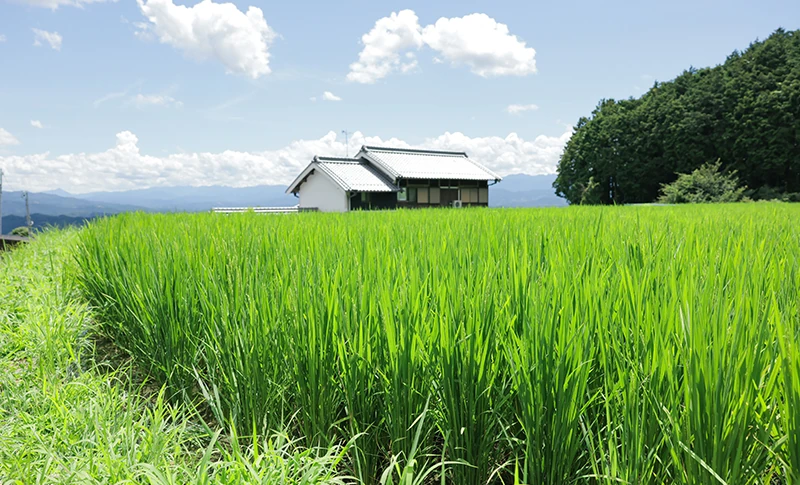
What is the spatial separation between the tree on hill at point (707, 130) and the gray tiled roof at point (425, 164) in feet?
26.6

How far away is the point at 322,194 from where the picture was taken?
82.8ft

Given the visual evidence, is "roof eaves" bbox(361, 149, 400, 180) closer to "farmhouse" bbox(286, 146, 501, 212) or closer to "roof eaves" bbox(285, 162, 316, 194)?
"farmhouse" bbox(286, 146, 501, 212)

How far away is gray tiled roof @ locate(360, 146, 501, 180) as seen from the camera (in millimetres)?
24859

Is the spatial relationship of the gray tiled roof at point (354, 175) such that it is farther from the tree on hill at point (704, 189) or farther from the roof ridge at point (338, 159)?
the tree on hill at point (704, 189)

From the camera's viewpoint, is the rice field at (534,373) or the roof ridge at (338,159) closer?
the rice field at (534,373)

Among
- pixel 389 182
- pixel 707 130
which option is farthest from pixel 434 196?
pixel 707 130

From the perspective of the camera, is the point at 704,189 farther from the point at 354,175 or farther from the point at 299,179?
the point at 299,179

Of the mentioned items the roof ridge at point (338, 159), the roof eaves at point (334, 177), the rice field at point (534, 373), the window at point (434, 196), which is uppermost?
the roof ridge at point (338, 159)

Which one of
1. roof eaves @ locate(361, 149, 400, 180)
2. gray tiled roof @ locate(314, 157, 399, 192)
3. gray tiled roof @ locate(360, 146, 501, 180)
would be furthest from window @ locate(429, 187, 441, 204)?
roof eaves @ locate(361, 149, 400, 180)

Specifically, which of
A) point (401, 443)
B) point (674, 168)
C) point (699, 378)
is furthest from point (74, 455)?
point (674, 168)

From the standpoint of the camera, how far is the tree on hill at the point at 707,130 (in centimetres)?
2447

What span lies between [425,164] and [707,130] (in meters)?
16.3

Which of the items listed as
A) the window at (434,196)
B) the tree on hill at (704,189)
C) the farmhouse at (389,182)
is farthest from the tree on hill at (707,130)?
the window at (434,196)

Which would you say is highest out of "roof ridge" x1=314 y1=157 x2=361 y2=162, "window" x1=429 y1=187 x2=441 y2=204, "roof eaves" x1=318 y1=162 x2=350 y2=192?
"roof ridge" x1=314 y1=157 x2=361 y2=162
